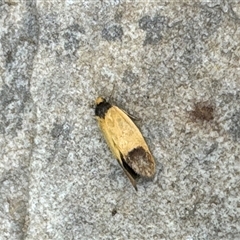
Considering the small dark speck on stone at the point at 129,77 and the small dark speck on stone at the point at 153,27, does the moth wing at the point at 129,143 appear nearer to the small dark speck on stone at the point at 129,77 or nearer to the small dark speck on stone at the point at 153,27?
the small dark speck on stone at the point at 129,77

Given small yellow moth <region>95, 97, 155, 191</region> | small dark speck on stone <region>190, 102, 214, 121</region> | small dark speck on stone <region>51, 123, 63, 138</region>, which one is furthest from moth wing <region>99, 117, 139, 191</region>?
small dark speck on stone <region>190, 102, 214, 121</region>

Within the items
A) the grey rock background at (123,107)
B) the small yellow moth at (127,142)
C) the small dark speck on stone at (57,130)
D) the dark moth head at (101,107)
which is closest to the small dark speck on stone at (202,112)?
the grey rock background at (123,107)

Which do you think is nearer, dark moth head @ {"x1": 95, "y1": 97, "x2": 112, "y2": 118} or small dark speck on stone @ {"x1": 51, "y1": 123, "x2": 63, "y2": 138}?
dark moth head @ {"x1": 95, "y1": 97, "x2": 112, "y2": 118}

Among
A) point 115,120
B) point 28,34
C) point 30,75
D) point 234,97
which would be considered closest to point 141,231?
point 115,120

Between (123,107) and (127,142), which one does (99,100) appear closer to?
(123,107)

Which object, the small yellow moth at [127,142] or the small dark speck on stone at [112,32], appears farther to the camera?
the small dark speck on stone at [112,32]

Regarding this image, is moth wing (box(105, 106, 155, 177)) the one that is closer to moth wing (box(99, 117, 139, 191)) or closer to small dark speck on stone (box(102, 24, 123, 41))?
moth wing (box(99, 117, 139, 191))
